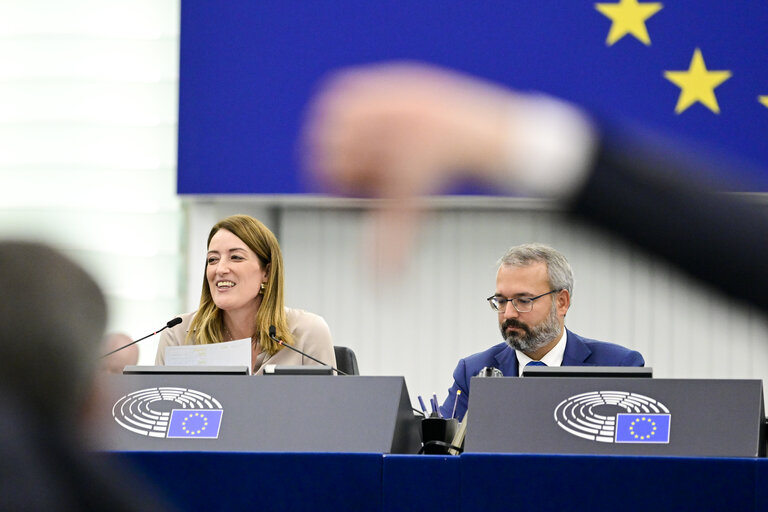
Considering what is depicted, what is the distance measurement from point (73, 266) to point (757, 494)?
1.74 meters

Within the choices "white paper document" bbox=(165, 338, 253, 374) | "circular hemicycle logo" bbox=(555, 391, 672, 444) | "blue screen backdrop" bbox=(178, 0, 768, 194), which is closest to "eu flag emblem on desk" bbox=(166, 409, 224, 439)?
"white paper document" bbox=(165, 338, 253, 374)

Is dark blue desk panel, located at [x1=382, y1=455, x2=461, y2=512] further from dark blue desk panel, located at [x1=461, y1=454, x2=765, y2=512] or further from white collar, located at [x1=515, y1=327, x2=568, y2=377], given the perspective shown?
white collar, located at [x1=515, y1=327, x2=568, y2=377]

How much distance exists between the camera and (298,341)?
139 inches

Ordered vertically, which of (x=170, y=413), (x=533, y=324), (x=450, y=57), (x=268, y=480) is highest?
(x=450, y=57)

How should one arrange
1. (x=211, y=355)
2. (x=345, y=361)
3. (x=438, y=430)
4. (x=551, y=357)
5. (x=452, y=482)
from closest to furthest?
1. (x=452, y=482)
2. (x=438, y=430)
3. (x=211, y=355)
4. (x=551, y=357)
5. (x=345, y=361)

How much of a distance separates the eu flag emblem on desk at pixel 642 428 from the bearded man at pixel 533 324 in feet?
3.58

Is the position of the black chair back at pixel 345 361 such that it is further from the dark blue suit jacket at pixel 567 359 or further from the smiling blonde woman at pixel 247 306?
the dark blue suit jacket at pixel 567 359

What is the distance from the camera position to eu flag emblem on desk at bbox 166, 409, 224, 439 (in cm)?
249

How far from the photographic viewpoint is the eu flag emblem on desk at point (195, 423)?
2.49m

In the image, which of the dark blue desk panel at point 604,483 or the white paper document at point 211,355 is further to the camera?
the white paper document at point 211,355

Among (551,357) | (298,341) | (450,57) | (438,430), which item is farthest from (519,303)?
(450,57)

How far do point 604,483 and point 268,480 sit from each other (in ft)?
2.31

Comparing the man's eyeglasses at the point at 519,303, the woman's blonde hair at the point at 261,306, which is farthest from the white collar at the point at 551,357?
the woman's blonde hair at the point at 261,306

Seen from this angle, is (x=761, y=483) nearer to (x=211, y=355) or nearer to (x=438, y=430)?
(x=438, y=430)
